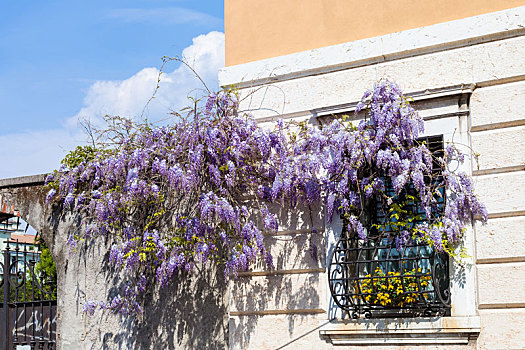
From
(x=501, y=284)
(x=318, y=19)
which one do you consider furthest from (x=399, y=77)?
(x=501, y=284)

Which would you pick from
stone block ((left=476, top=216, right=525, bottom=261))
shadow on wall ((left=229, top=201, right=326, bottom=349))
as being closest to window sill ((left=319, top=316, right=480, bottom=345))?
shadow on wall ((left=229, top=201, right=326, bottom=349))

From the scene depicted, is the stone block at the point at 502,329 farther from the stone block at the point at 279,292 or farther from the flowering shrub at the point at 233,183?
the stone block at the point at 279,292

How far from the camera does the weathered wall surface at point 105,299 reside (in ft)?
23.9

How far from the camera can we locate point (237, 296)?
708cm

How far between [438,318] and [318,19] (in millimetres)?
3101

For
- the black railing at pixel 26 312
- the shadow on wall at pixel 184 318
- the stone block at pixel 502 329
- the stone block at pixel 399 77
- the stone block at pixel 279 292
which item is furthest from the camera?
the black railing at pixel 26 312

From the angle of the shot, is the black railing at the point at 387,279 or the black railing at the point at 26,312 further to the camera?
the black railing at the point at 26,312

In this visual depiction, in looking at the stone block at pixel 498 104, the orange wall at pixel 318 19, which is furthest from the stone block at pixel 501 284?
the orange wall at pixel 318 19

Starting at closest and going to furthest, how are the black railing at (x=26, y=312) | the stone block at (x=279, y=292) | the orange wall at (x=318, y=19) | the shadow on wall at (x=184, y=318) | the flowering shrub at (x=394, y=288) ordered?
the flowering shrub at (x=394, y=288) → the orange wall at (x=318, y=19) → the stone block at (x=279, y=292) → the shadow on wall at (x=184, y=318) → the black railing at (x=26, y=312)

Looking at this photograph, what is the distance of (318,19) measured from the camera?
7.09m

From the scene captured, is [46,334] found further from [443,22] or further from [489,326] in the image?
[443,22]

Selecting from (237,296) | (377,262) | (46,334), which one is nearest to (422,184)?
(377,262)

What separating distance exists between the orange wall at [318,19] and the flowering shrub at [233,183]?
64 cm

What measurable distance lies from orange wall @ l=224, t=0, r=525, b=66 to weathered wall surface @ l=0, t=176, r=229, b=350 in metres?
2.40
